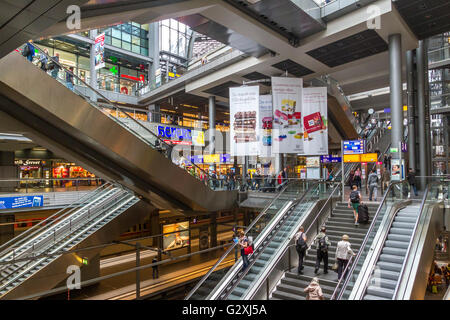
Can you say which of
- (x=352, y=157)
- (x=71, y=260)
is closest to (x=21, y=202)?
(x=71, y=260)

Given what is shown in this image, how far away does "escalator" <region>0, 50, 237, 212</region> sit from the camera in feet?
23.7

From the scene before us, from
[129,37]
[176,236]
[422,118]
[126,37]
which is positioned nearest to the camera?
[422,118]

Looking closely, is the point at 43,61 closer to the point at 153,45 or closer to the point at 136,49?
the point at 136,49

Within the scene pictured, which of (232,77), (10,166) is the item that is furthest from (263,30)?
(10,166)

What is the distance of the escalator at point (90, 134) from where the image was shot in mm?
7215

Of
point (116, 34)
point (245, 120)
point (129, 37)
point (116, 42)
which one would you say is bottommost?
point (245, 120)

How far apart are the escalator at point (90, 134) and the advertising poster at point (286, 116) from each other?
4.45 meters

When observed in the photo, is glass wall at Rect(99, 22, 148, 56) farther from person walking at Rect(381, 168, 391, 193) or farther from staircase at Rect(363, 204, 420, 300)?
staircase at Rect(363, 204, 420, 300)

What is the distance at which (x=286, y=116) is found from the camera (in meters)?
14.9

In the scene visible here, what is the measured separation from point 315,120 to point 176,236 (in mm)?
10704

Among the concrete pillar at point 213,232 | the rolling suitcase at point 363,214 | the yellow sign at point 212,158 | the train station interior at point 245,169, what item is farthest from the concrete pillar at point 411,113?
the concrete pillar at point 213,232

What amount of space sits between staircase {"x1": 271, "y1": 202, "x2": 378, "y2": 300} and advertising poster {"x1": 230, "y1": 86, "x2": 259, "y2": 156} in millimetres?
5115
